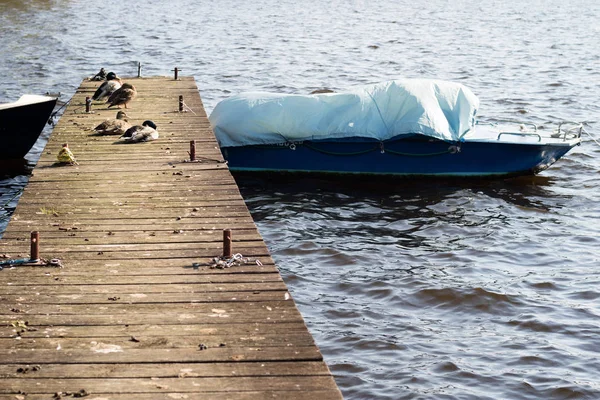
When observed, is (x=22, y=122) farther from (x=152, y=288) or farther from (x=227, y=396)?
(x=227, y=396)

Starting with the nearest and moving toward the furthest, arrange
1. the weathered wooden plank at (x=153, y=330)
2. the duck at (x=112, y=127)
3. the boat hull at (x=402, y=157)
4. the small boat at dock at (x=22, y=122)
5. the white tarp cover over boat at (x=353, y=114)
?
1. the weathered wooden plank at (x=153, y=330)
2. the duck at (x=112, y=127)
3. the white tarp cover over boat at (x=353, y=114)
4. the boat hull at (x=402, y=157)
5. the small boat at dock at (x=22, y=122)

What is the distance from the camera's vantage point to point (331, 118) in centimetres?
1678

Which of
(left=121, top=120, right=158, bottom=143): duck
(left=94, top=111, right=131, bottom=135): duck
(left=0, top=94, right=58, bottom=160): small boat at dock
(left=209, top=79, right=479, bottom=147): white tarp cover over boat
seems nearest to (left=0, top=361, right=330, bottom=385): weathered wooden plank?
(left=121, top=120, right=158, bottom=143): duck

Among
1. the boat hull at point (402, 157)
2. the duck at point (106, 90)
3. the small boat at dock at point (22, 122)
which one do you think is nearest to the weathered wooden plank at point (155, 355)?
the boat hull at point (402, 157)

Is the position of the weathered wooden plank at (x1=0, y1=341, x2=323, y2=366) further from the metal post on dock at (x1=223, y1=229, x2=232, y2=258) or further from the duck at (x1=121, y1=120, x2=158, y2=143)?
the duck at (x1=121, y1=120, x2=158, y2=143)

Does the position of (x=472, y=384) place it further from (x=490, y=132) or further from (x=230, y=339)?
(x=490, y=132)

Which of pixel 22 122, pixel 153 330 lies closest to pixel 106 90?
pixel 22 122

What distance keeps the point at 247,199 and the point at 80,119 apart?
11.0 feet

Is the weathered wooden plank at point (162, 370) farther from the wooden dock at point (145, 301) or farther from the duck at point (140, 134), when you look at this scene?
the duck at point (140, 134)

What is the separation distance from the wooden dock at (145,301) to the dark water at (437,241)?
2.29 metres

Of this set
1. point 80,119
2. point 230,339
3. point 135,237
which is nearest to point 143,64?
point 80,119

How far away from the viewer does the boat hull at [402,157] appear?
16688mm

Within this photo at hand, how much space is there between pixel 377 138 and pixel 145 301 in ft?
31.7

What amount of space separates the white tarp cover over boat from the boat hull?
23 centimetres
